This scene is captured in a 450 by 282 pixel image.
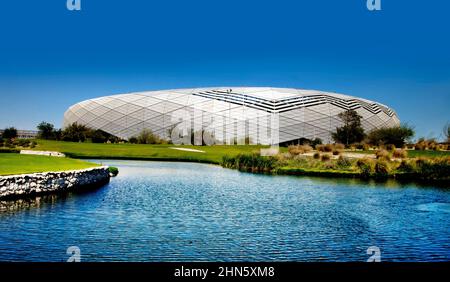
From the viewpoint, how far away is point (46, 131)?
51.3 metres

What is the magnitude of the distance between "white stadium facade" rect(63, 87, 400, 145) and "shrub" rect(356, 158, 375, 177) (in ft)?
127

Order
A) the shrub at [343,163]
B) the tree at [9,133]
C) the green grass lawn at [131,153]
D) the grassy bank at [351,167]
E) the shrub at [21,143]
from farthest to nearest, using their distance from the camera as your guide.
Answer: the tree at [9,133], the shrub at [21,143], the green grass lawn at [131,153], the shrub at [343,163], the grassy bank at [351,167]

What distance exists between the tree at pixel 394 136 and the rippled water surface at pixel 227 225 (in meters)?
25.3

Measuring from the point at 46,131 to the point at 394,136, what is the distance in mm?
39069

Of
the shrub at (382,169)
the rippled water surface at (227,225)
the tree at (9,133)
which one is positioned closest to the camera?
the rippled water surface at (227,225)

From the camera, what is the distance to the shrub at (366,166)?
2580 cm

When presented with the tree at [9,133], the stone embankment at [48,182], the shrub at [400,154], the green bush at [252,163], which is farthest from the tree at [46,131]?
the shrub at [400,154]

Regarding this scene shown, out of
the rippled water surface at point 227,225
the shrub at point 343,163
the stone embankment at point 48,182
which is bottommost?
the rippled water surface at point 227,225

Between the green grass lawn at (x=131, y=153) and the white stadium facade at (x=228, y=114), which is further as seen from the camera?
the white stadium facade at (x=228, y=114)

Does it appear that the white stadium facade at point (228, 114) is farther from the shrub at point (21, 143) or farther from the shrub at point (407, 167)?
the shrub at point (407, 167)

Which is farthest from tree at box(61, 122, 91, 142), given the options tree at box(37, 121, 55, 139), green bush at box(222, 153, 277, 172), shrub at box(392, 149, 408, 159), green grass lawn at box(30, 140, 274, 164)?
shrub at box(392, 149, 408, 159)

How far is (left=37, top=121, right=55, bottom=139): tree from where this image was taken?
51.1 metres

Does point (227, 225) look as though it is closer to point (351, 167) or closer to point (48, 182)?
point (48, 182)
